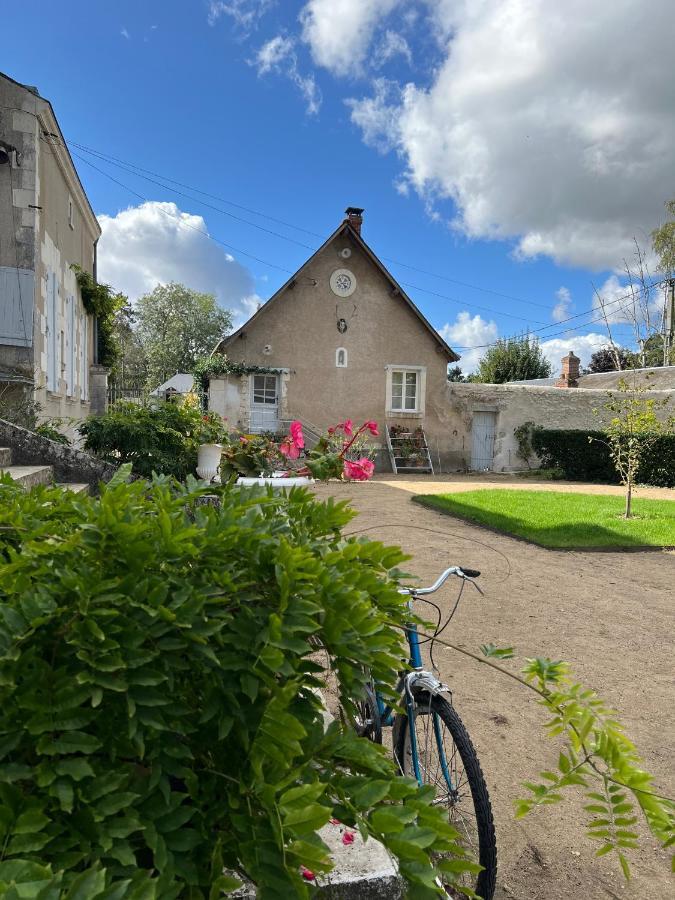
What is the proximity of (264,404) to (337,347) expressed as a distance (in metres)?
2.79

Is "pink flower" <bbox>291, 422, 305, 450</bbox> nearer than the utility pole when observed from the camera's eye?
Yes

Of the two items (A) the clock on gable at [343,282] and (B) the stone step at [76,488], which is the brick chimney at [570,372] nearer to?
(A) the clock on gable at [343,282]

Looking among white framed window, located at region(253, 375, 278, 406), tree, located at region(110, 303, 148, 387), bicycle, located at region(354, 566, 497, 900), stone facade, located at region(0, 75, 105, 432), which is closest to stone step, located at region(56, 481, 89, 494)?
bicycle, located at region(354, 566, 497, 900)

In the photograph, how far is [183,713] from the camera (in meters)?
0.95

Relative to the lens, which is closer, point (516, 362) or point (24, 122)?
point (24, 122)

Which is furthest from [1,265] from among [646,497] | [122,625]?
[646,497]

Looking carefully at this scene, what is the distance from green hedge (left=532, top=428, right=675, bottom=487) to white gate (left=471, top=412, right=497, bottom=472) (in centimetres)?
129

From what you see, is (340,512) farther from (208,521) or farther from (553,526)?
(553,526)

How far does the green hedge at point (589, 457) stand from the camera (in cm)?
1547

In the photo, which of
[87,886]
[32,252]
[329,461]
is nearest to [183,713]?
[87,886]

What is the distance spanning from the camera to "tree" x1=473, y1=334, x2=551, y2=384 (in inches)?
1529

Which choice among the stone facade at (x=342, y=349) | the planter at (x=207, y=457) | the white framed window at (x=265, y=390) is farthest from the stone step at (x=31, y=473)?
the white framed window at (x=265, y=390)

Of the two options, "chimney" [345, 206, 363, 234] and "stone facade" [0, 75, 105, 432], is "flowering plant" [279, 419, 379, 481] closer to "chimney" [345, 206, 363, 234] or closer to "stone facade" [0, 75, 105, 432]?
"stone facade" [0, 75, 105, 432]

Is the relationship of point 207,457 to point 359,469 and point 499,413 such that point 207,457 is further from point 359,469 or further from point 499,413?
point 499,413
